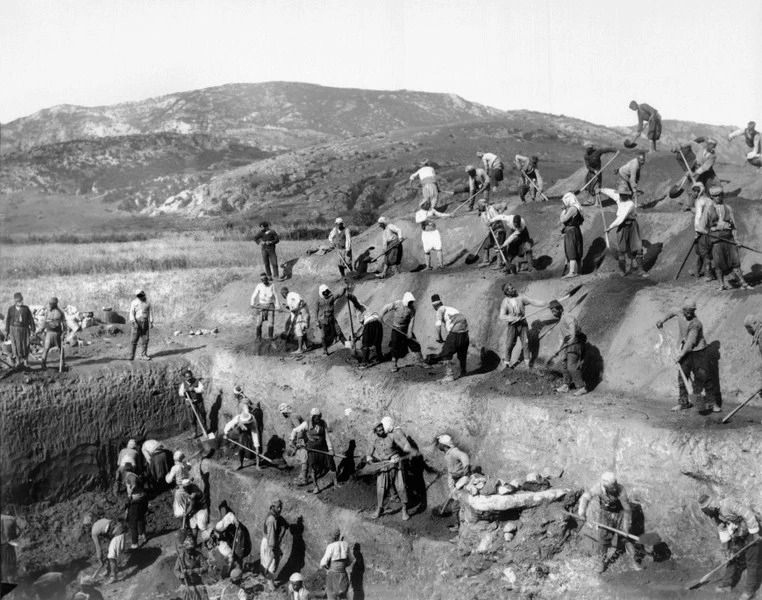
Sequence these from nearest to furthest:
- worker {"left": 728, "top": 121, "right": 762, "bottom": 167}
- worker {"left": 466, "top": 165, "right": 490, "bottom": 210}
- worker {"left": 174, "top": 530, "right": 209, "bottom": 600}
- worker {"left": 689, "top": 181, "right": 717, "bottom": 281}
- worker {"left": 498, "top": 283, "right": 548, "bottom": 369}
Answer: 1. worker {"left": 689, "top": 181, "right": 717, "bottom": 281}
2. worker {"left": 174, "top": 530, "right": 209, "bottom": 600}
3. worker {"left": 498, "top": 283, "right": 548, "bottom": 369}
4. worker {"left": 728, "top": 121, "right": 762, "bottom": 167}
5. worker {"left": 466, "top": 165, "right": 490, "bottom": 210}

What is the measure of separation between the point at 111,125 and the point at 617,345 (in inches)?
4426

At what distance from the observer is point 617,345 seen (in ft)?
54.8

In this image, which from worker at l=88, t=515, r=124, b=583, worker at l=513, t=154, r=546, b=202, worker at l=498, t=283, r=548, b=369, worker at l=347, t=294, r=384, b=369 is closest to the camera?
worker at l=498, t=283, r=548, b=369

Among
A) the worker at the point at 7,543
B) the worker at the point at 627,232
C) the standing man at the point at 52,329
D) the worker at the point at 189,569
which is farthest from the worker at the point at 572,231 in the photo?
the worker at the point at 7,543

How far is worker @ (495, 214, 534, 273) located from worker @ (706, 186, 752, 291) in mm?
5189

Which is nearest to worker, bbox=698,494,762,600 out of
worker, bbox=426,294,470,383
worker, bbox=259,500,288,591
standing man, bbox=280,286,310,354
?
worker, bbox=426,294,470,383

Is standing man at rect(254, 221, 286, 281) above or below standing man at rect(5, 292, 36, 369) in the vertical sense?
above

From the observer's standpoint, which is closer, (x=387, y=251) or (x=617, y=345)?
(x=617, y=345)

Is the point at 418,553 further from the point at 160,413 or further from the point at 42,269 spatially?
the point at 42,269

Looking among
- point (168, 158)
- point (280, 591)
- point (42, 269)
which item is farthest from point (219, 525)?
point (168, 158)

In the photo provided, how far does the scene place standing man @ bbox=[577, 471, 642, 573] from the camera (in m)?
12.9

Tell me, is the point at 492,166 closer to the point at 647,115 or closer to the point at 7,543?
the point at 647,115

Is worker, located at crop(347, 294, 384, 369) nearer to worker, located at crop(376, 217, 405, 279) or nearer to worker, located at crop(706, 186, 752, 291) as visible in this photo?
worker, located at crop(376, 217, 405, 279)

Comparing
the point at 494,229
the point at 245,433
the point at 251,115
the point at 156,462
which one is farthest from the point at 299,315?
the point at 251,115
